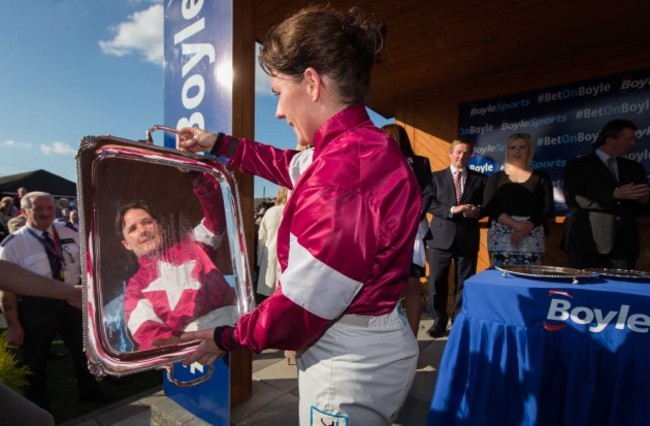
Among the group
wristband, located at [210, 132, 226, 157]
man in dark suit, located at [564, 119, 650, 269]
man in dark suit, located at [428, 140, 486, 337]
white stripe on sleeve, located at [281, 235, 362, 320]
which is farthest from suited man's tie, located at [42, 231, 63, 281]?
man in dark suit, located at [564, 119, 650, 269]

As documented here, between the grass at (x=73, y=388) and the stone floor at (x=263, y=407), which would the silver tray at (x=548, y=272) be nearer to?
the stone floor at (x=263, y=407)

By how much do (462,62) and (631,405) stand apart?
13.5ft

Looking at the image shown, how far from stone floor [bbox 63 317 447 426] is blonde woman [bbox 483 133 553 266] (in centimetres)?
121

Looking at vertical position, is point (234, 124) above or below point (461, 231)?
above

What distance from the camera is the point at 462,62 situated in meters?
4.46

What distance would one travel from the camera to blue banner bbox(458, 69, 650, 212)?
12.9 feet

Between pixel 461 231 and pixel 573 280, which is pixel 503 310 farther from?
pixel 461 231

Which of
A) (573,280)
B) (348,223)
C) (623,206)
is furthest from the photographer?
(623,206)

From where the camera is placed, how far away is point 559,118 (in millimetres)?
4371

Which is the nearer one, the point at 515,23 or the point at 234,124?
the point at 234,124

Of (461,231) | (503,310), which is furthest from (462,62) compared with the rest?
(503,310)

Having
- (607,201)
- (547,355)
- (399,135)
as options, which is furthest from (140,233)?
(607,201)

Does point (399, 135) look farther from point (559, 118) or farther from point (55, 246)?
point (55, 246)

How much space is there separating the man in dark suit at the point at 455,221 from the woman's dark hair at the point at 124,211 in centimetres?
304
